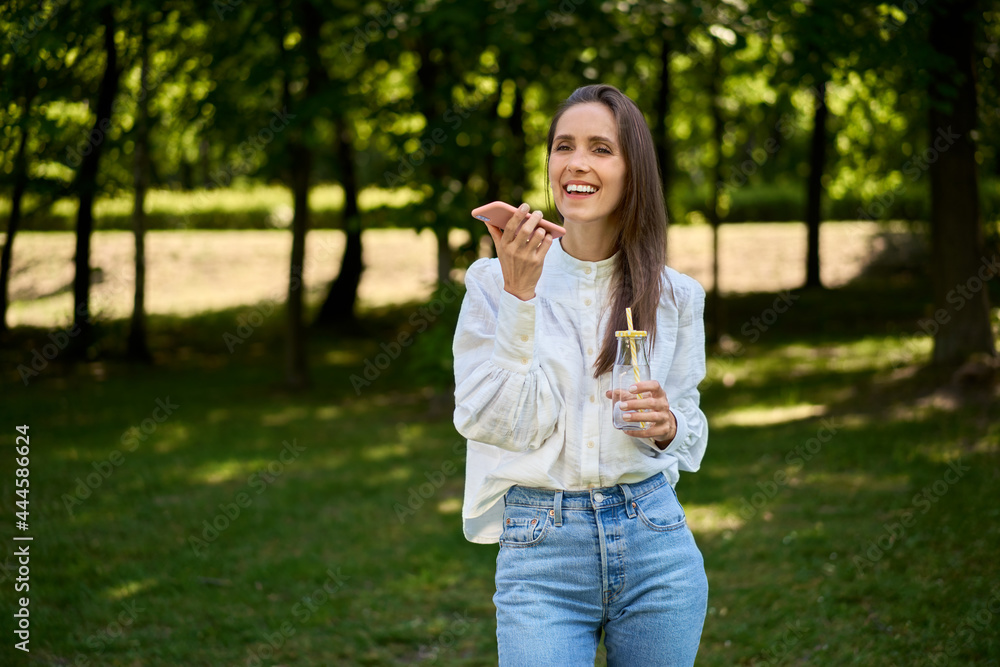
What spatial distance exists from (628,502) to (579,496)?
0.39 feet

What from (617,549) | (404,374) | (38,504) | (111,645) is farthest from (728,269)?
(617,549)

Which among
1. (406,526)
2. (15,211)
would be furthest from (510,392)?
(15,211)

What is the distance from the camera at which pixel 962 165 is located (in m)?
8.45

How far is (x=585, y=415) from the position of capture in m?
2.15

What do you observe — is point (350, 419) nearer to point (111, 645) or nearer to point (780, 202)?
point (111, 645)

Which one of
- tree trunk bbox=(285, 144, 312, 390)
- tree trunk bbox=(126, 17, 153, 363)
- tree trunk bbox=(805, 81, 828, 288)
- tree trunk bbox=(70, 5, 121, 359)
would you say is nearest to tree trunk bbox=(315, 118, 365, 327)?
tree trunk bbox=(126, 17, 153, 363)

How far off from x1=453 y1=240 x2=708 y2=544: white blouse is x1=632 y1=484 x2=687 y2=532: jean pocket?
6cm

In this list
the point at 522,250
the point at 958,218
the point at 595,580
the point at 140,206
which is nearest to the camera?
the point at 522,250

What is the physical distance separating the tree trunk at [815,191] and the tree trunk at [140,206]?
10.9 metres

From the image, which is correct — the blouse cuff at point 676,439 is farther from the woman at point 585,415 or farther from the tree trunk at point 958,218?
the tree trunk at point 958,218

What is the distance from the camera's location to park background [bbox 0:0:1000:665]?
4.91 m

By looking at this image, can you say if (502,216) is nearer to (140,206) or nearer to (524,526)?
(524,526)

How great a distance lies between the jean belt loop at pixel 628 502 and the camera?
2121 mm

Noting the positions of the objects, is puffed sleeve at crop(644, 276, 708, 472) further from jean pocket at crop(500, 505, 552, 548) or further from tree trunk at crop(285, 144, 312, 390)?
tree trunk at crop(285, 144, 312, 390)
